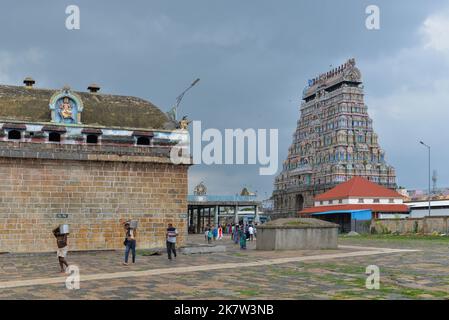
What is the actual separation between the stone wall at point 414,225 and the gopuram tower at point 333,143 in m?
31.3

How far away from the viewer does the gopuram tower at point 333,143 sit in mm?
79562

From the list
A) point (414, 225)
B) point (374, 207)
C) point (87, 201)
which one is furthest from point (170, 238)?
point (374, 207)

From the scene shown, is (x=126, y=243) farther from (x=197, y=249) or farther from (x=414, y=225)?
(x=414, y=225)

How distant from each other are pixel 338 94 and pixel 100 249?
6479 cm

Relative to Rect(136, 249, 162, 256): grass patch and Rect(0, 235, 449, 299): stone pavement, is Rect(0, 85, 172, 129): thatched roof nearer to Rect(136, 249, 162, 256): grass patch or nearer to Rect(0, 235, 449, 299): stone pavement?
Rect(136, 249, 162, 256): grass patch

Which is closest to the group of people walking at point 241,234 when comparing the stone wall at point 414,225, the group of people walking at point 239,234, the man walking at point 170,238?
the group of people walking at point 239,234

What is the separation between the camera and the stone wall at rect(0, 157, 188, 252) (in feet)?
74.5

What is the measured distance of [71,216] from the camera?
2358 cm

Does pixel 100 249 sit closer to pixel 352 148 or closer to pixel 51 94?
pixel 51 94

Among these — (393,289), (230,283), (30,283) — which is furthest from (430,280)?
(30,283)

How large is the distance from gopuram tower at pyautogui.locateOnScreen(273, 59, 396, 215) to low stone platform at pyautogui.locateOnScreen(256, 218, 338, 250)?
56.3 m

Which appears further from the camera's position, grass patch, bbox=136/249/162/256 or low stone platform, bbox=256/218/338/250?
low stone platform, bbox=256/218/338/250

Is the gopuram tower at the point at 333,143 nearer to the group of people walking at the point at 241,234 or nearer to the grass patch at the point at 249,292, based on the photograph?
the group of people walking at the point at 241,234

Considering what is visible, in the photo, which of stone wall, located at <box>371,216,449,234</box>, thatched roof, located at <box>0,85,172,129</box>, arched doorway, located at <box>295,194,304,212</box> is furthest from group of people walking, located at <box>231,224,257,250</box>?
arched doorway, located at <box>295,194,304,212</box>
